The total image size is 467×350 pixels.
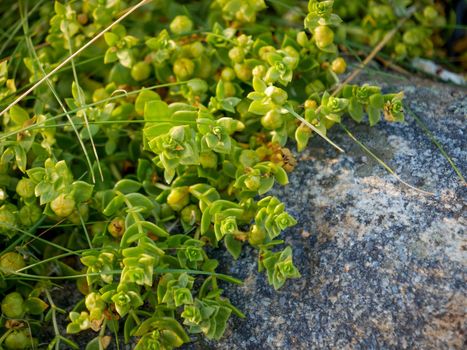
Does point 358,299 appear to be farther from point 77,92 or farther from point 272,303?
point 77,92

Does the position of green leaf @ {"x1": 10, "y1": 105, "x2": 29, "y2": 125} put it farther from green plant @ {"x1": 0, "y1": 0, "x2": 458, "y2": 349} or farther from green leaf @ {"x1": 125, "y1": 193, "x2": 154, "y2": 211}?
green leaf @ {"x1": 125, "y1": 193, "x2": 154, "y2": 211}

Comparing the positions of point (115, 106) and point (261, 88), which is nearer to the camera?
point (261, 88)

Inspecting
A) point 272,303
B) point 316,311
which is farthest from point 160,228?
point 316,311

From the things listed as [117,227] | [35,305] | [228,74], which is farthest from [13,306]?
[228,74]

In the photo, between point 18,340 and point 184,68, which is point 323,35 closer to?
point 184,68

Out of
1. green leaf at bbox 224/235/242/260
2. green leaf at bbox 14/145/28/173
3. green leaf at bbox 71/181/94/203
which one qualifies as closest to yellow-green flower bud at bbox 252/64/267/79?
green leaf at bbox 224/235/242/260

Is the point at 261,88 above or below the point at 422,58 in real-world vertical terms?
above

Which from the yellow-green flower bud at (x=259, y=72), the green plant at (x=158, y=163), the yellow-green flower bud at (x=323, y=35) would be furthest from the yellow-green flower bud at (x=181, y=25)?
the yellow-green flower bud at (x=323, y=35)
